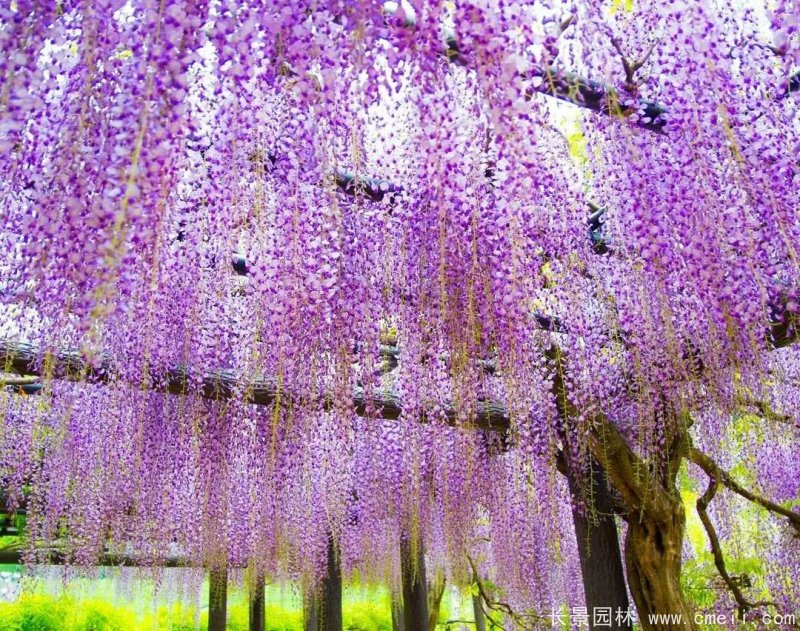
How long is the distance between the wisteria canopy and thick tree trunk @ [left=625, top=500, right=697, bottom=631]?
2 cm

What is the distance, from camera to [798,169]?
11.2 feet

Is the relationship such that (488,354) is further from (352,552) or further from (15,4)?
(352,552)

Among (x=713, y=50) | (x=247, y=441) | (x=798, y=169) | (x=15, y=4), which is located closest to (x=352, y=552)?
(x=247, y=441)

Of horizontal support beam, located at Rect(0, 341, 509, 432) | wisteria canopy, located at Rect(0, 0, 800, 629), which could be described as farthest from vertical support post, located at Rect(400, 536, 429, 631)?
horizontal support beam, located at Rect(0, 341, 509, 432)

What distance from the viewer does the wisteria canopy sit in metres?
1.85

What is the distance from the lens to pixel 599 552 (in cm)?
531

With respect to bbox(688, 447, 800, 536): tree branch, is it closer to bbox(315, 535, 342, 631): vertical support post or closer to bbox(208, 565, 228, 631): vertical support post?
bbox(315, 535, 342, 631): vertical support post

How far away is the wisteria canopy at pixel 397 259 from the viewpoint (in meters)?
1.85

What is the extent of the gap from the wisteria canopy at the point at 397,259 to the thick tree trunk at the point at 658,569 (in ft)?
0.08

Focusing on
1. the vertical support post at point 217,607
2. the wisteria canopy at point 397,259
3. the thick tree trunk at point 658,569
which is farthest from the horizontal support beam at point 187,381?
the vertical support post at point 217,607

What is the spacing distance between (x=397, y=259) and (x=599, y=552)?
2.75 metres

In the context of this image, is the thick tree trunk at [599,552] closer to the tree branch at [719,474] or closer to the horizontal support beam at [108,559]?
the tree branch at [719,474]

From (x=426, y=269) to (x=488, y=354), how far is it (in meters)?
0.77

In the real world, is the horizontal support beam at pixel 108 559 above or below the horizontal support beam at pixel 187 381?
below
